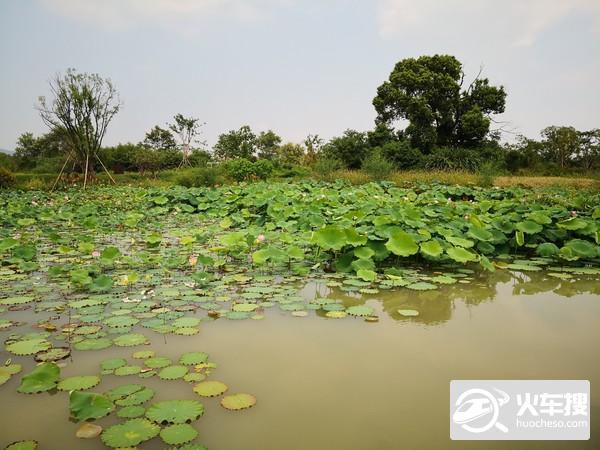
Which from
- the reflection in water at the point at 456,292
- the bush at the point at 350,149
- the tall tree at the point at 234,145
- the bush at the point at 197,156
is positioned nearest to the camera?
the reflection in water at the point at 456,292

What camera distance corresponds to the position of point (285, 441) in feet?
4.21

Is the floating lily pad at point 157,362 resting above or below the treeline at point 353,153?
below

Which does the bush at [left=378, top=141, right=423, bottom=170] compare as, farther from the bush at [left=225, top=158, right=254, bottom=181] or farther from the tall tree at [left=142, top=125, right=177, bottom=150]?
the tall tree at [left=142, top=125, right=177, bottom=150]

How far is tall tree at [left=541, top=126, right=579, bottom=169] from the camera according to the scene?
103ft

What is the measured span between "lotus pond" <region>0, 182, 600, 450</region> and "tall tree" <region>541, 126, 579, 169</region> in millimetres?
33080

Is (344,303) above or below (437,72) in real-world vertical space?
below

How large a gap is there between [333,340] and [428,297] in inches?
40.5

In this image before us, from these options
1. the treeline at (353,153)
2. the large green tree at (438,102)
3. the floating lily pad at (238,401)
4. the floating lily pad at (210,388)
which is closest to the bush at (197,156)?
the treeline at (353,153)

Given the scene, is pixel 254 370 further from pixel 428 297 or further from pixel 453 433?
pixel 428 297

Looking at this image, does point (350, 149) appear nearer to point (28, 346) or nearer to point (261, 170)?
point (261, 170)

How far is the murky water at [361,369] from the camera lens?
131cm

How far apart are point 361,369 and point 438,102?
75.7 ft

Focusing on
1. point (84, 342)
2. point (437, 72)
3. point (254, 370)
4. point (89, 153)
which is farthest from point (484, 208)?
point (437, 72)

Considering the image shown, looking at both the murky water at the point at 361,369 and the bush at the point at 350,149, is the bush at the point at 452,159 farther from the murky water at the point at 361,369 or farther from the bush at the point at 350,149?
the murky water at the point at 361,369
